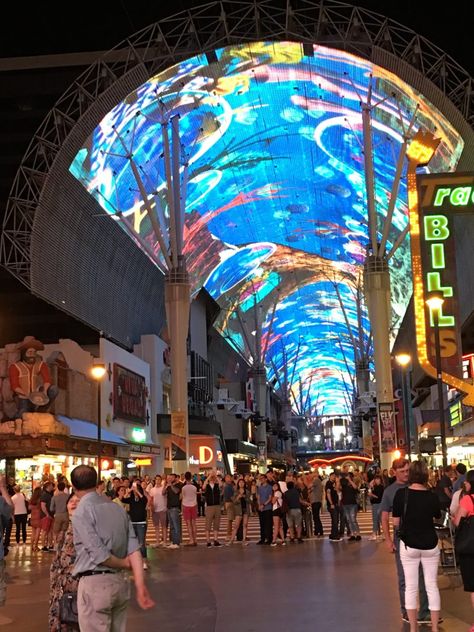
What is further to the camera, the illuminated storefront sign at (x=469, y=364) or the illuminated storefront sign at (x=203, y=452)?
the illuminated storefront sign at (x=203, y=452)

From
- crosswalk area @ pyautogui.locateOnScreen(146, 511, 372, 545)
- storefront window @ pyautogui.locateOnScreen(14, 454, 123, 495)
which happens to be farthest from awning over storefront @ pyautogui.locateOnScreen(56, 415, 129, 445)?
crosswalk area @ pyautogui.locateOnScreen(146, 511, 372, 545)

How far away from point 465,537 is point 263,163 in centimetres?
4953

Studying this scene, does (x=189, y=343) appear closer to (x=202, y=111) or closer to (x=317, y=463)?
(x=317, y=463)

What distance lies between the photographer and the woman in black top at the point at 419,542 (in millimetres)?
8188

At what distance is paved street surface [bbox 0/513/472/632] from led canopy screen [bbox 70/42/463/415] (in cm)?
2633

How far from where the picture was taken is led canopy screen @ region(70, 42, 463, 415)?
1633 inches

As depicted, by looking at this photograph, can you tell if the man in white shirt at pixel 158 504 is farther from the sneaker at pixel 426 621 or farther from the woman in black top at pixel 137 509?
the sneaker at pixel 426 621

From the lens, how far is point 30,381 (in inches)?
1257

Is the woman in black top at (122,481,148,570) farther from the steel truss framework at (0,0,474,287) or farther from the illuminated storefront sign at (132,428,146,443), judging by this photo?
the illuminated storefront sign at (132,428,146,443)

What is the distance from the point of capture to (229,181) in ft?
186

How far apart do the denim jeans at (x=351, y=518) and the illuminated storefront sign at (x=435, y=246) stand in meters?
4.13

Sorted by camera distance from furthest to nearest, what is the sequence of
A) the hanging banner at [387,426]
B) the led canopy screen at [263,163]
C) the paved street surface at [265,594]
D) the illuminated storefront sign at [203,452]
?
the illuminated storefront sign at [203,452] → the hanging banner at [387,426] → the led canopy screen at [263,163] → the paved street surface at [265,594]

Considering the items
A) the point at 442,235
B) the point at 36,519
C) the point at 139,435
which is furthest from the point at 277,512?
the point at 139,435

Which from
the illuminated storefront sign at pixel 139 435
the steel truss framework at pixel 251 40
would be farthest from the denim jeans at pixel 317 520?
the illuminated storefront sign at pixel 139 435
